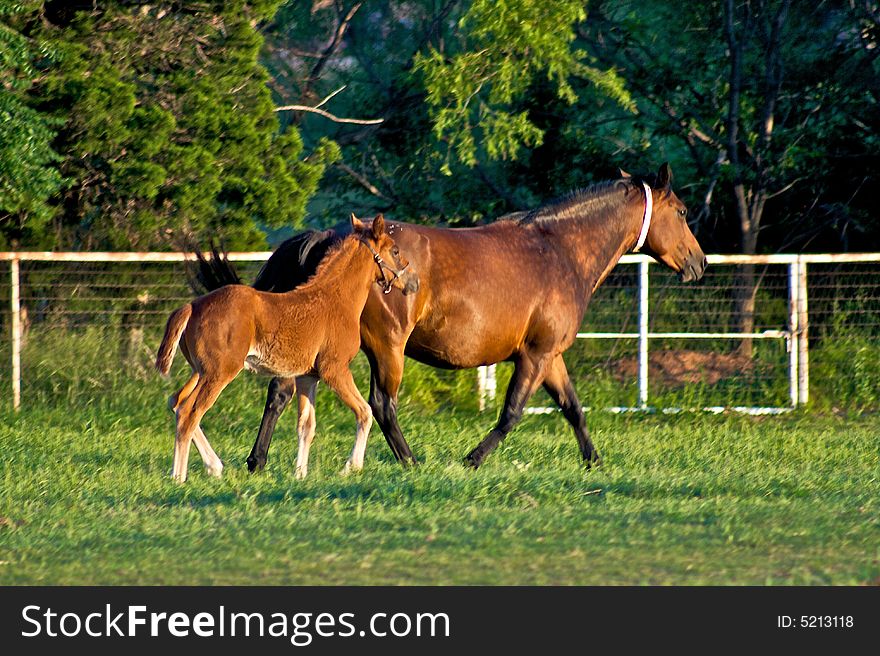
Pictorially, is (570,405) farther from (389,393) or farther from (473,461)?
(389,393)

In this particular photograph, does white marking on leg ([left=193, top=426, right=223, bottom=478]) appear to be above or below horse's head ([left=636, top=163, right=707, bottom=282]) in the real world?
below

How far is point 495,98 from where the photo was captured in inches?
684

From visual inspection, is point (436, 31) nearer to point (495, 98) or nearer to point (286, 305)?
point (495, 98)

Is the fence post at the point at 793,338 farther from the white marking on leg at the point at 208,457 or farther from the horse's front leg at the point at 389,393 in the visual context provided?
the white marking on leg at the point at 208,457

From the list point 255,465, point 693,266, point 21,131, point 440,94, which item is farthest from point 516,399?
point 440,94

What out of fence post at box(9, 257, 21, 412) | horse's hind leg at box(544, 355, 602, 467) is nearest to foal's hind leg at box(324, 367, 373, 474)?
horse's hind leg at box(544, 355, 602, 467)

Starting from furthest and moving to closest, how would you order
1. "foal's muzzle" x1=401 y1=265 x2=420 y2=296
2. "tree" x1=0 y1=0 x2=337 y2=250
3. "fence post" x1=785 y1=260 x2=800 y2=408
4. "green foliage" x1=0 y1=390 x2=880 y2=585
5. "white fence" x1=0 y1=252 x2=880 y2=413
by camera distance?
1. "fence post" x1=785 y1=260 x2=800 y2=408
2. "tree" x1=0 y1=0 x2=337 y2=250
3. "white fence" x1=0 y1=252 x2=880 y2=413
4. "foal's muzzle" x1=401 y1=265 x2=420 y2=296
5. "green foliage" x1=0 y1=390 x2=880 y2=585

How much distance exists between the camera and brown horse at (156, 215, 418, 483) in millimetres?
8391

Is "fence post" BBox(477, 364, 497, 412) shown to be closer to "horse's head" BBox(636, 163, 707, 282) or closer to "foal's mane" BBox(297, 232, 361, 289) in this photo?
"horse's head" BBox(636, 163, 707, 282)

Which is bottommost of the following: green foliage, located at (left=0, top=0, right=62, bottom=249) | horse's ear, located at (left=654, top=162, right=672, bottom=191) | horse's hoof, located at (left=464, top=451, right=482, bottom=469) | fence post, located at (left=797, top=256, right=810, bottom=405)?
horse's hoof, located at (left=464, top=451, right=482, bottom=469)

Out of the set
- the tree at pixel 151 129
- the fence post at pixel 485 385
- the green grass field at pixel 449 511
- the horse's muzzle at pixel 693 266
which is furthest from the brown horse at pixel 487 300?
the tree at pixel 151 129

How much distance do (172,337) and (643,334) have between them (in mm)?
6444

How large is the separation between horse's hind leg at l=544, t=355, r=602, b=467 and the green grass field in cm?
17

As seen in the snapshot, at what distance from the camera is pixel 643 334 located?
13.7 metres
